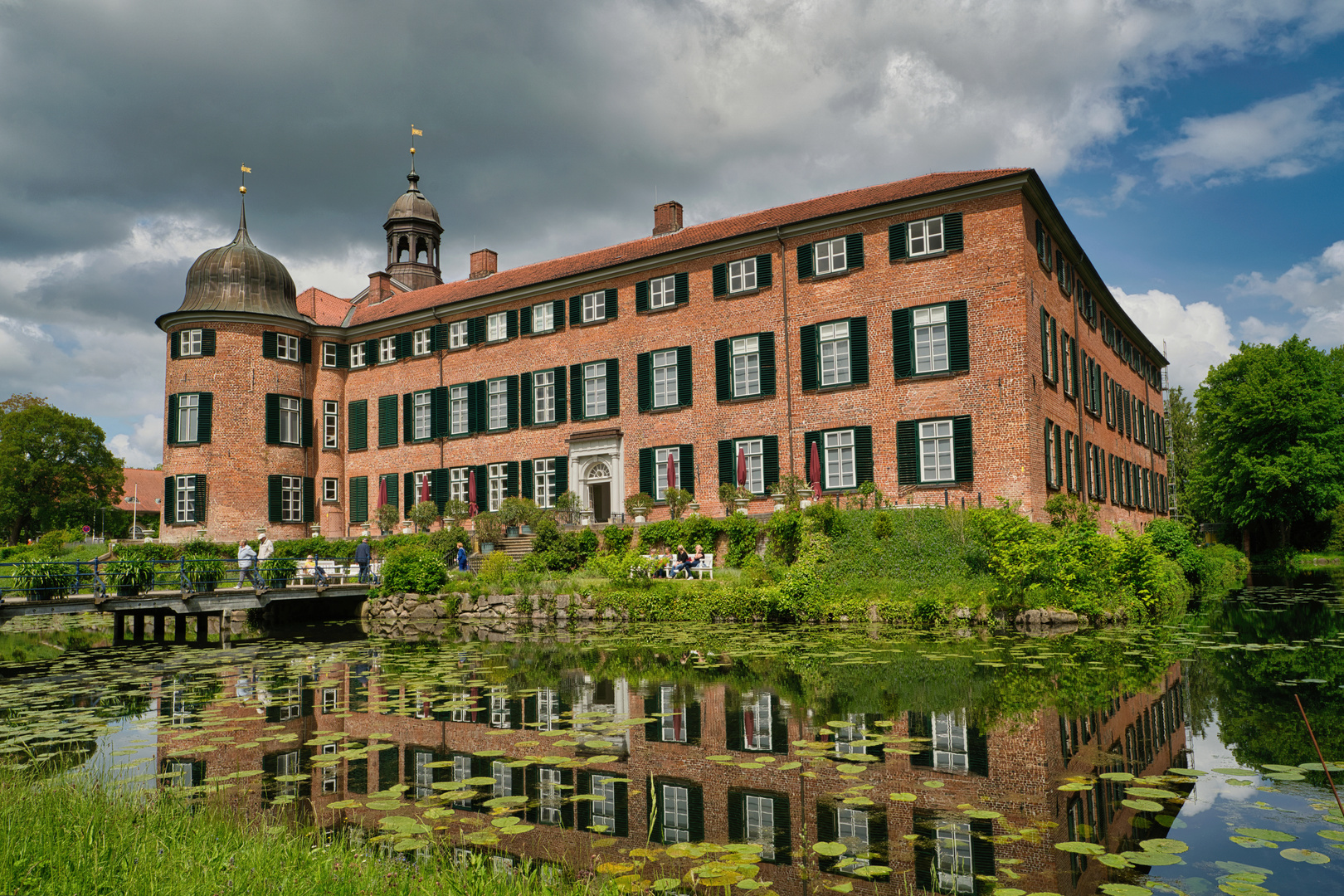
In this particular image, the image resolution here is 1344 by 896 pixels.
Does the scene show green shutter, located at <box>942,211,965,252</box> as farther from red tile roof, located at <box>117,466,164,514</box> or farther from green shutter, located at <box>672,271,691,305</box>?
red tile roof, located at <box>117,466,164,514</box>

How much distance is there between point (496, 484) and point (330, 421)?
28.0ft

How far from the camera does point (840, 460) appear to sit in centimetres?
2341

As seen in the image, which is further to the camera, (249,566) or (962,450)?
(962,450)

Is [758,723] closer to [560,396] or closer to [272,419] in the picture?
[560,396]

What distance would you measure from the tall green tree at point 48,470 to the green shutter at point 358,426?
1047 inches

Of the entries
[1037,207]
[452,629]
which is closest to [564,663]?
[452,629]

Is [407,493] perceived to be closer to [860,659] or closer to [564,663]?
[564,663]

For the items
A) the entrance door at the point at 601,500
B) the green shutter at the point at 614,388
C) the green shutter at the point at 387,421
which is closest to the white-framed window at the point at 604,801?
the green shutter at the point at 614,388

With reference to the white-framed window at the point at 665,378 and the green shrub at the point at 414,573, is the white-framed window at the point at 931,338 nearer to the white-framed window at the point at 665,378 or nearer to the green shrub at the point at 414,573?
the white-framed window at the point at 665,378

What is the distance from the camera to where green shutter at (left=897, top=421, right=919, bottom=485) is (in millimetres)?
22309

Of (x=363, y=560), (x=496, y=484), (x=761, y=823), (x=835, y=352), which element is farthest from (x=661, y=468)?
(x=761, y=823)

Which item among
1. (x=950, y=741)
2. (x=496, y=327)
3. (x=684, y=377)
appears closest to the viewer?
(x=950, y=741)

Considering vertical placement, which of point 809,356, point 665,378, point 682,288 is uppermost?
point 682,288

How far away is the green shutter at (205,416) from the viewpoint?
31.5 meters
